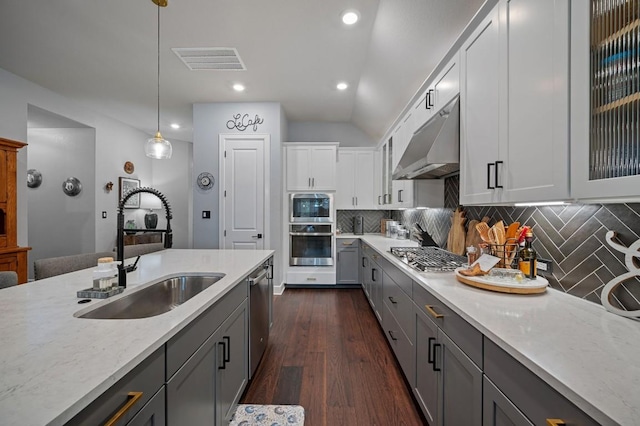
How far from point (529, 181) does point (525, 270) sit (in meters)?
0.54

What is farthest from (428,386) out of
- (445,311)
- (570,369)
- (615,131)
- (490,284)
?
(615,131)

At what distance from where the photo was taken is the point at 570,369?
26.7 inches

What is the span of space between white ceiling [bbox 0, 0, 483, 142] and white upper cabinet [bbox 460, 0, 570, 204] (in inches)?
24.1

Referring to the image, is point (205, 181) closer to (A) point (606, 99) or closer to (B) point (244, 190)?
(B) point (244, 190)

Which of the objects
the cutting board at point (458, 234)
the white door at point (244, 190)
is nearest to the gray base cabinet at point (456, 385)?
the cutting board at point (458, 234)

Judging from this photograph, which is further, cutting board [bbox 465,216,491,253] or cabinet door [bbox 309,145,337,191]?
cabinet door [bbox 309,145,337,191]

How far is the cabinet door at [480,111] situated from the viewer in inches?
54.9

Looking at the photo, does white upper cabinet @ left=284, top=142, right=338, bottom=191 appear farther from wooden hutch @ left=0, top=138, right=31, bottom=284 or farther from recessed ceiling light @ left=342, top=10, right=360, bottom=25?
wooden hutch @ left=0, top=138, right=31, bottom=284

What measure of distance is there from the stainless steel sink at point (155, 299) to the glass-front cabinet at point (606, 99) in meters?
1.76

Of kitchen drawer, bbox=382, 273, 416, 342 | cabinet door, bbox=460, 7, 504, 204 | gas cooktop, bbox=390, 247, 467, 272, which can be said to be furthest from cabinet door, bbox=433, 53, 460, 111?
kitchen drawer, bbox=382, 273, 416, 342

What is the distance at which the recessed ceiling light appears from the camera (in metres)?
2.28

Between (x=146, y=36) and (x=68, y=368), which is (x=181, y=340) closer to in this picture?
(x=68, y=368)

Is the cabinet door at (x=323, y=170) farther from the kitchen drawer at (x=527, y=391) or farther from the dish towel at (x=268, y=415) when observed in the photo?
the kitchen drawer at (x=527, y=391)

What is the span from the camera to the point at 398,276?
2.08 metres
